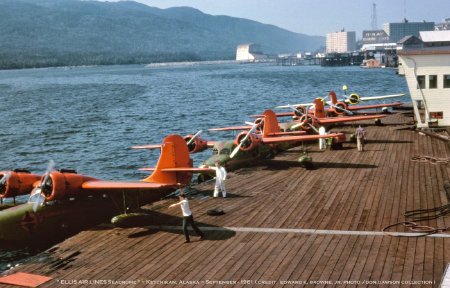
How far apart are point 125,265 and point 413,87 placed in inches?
1144

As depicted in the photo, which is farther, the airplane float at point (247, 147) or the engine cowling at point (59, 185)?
the airplane float at point (247, 147)

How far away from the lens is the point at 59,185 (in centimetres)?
1864

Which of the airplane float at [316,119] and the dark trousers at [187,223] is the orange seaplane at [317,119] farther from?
the dark trousers at [187,223]

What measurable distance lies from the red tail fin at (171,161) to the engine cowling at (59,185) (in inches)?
131

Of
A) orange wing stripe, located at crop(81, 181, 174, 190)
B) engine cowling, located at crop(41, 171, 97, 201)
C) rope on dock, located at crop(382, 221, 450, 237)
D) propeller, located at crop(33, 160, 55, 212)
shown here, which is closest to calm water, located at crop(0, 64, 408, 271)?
propeller, located at crop(33, 160, 55, 212)

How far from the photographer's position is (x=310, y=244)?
54.0 ft

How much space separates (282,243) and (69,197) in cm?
876

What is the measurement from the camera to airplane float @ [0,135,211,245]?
62.3 ft

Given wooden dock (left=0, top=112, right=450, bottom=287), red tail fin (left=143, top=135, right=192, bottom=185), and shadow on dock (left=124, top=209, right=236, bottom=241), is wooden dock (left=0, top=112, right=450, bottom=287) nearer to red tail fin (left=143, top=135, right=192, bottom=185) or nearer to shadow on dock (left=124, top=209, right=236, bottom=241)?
shadow on dock (left=124, top=209, right=236, bottom=241)

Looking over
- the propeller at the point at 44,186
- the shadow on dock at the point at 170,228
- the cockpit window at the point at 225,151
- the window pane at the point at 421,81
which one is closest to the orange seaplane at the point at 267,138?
the cockpit window at the point at 225,151

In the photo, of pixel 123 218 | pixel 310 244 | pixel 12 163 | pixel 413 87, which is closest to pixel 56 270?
pixel 123 218

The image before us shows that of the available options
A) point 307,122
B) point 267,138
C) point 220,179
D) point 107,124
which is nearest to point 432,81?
point 307,122

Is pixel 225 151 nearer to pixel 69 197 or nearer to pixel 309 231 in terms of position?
pixel 69 197

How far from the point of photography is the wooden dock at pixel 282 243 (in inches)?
556
